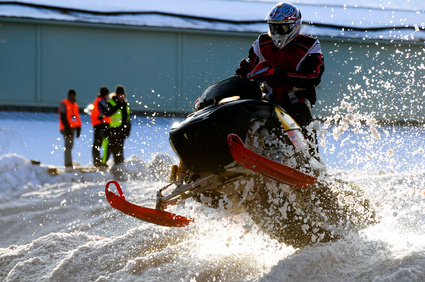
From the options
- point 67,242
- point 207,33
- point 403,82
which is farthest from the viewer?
point 207,33

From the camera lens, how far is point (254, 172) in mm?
3176

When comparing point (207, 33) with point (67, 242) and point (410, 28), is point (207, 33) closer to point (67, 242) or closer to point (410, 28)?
point (410, 28)

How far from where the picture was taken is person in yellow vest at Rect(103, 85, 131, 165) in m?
10.5

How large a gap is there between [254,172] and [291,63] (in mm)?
1053

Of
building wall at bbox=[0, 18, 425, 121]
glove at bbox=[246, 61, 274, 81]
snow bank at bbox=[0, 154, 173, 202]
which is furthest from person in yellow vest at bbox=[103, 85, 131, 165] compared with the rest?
glove at bbox=[246, 61, 274, 81]

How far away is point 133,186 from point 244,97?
5.02 metres

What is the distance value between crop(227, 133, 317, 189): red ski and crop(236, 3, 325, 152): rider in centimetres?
70

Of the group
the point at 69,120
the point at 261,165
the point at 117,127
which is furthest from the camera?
the point at 69,120

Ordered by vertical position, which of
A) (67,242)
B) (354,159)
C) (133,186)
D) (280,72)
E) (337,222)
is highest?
(280,72)

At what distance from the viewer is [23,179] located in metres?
8.35

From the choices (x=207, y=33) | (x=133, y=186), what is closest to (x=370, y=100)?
(x=207, y=33)

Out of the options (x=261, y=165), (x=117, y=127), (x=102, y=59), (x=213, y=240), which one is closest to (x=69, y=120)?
(x=117, y=127)

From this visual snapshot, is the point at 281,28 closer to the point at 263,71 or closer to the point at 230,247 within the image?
the point at 263,71

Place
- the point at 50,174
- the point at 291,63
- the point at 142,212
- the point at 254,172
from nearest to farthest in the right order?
1. the point at 254,172
2. the point at 142,212
3. the point at 291,63
4. the point at 50,174
